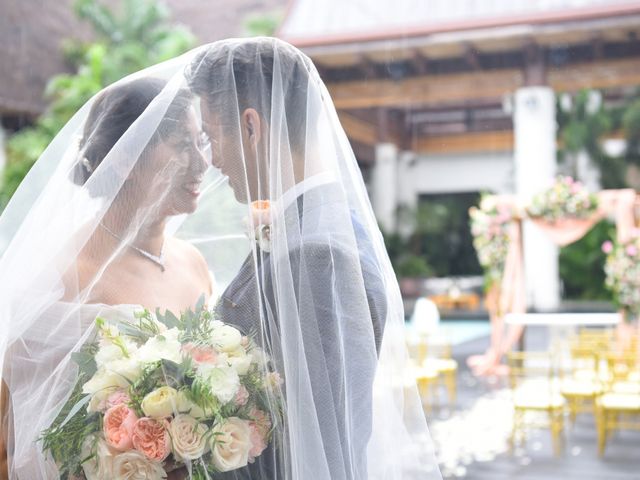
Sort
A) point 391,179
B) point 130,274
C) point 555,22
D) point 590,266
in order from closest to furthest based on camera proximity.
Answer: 1. point 130,274
2. point 555,22
3. point 590,266
4. point 391,179

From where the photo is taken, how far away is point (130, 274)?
168 cm

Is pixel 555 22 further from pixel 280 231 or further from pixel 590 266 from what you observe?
pixel 280 231

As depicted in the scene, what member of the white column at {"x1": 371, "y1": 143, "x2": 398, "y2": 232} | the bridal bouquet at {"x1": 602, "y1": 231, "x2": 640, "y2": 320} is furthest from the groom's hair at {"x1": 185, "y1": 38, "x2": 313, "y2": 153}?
the white column at {"x1": 371, "y1": 143, "x2": 398, "y2": 232}

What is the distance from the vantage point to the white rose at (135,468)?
128 centimetres

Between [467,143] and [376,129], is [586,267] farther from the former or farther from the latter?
[376,129]

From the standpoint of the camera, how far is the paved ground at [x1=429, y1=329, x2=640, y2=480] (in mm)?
5078

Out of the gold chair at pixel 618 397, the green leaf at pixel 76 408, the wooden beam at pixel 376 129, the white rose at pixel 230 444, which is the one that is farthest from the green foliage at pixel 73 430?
the wooden beam at pixel 376 129

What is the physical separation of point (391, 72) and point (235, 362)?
11209 millimetres

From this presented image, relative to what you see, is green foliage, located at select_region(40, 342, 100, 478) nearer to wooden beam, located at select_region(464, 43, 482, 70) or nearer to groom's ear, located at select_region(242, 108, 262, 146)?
groom's ear, located at select_region(242, 108, 262, 146)

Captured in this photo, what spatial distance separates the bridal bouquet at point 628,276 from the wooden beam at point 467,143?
1003 centimetres

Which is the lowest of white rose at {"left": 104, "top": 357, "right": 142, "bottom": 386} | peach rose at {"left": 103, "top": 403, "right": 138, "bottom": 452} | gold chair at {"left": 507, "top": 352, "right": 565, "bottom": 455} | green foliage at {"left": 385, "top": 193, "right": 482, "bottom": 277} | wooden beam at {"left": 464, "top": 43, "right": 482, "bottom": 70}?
gold chair at {"left": 507, "top": 352, "right": 565, "bottom": 455}

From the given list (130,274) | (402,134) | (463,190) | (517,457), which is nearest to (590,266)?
(463,190)

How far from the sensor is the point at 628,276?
769 cm

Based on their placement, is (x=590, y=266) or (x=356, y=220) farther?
(x=590, y=266)
